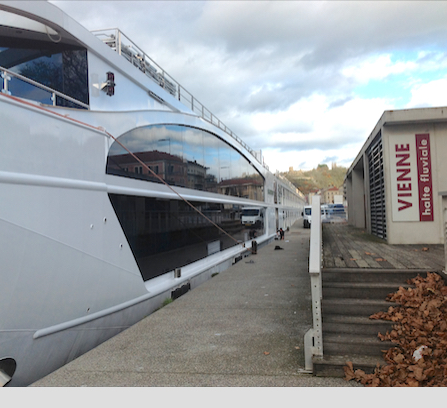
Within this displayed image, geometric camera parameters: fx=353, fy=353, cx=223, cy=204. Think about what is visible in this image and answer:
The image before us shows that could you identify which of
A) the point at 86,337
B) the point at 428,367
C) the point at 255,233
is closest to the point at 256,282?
the point at 86,337

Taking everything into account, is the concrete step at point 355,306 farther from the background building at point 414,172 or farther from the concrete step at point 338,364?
the background building at point 414,172

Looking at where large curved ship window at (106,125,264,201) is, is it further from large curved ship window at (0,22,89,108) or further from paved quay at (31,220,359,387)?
paved quay at (31,220,359,387)

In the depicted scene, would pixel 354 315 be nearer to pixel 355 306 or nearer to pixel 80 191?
pixel 355 306

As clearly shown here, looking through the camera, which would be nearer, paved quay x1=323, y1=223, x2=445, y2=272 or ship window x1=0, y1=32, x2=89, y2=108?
paved quay x1=323, y1=223, x2=445, y2=272

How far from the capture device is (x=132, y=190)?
6738 millimetres

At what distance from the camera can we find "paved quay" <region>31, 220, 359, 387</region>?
369cm

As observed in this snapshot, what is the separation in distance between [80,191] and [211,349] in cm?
297

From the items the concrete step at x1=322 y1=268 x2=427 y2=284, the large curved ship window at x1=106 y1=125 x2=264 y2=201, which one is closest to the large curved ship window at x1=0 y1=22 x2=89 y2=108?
the large curved ship window at x1=106 y1=125 x2=264 y2=201

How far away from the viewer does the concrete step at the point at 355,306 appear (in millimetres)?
4441

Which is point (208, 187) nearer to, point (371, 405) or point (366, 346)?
point (366, 346)

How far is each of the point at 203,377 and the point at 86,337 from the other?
240 cm

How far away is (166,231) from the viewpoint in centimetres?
823

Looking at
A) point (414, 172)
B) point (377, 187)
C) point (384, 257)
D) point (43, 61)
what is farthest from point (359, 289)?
point (377, 187)

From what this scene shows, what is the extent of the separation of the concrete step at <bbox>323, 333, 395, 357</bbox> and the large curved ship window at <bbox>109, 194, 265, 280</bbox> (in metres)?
3.95
